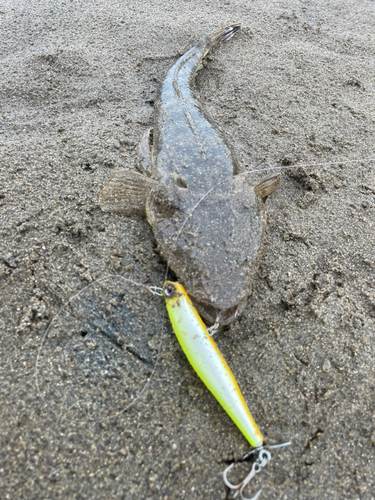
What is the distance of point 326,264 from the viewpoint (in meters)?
2.56

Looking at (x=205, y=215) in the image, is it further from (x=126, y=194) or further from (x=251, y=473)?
(x=251, y=473)

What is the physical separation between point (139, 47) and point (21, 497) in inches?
202

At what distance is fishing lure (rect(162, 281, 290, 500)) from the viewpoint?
1739 millimetres

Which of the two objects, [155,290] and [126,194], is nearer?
[155,290]

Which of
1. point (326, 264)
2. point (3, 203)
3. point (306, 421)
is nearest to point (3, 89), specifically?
point (3, 203)

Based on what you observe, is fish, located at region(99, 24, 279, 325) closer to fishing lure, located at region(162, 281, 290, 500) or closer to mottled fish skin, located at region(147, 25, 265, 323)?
mottled fish skin, located at region(147, 25, 265, 323)

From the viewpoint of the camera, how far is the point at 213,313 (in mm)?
2082

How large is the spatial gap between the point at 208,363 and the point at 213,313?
1.12 ft

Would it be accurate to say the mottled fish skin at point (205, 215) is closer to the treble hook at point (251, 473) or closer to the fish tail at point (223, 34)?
the treble hook at point (251, 473)

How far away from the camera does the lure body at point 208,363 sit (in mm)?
1768

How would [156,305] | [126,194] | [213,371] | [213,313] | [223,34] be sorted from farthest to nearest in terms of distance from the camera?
1. [223,34]
2. [126,194]
3. [156,305]
4. [213,313]
5. [213,371]

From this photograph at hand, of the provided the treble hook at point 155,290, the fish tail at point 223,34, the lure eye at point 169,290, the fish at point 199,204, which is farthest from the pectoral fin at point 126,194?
the fish tail at point 223,34

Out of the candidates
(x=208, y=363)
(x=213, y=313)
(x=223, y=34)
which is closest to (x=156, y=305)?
(x=213, y=313)

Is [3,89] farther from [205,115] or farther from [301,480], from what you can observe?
[301,480]
